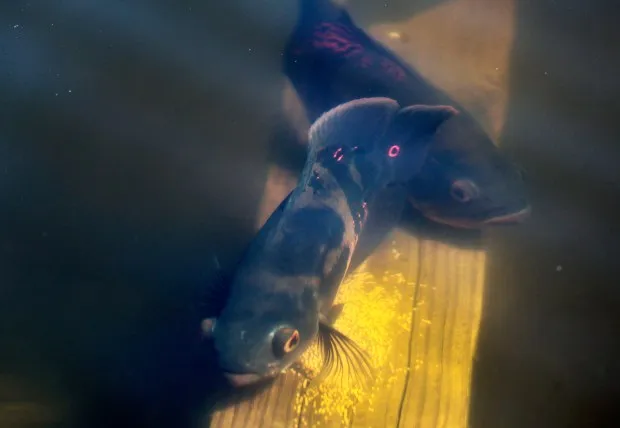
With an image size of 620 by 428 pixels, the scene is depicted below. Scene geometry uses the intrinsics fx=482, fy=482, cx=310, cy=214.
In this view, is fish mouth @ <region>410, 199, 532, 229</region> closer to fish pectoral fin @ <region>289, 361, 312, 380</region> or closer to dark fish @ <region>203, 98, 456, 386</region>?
dark fish @ <region>203, 98, 456, 386</region>

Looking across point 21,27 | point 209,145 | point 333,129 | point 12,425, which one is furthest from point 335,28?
point 12,425

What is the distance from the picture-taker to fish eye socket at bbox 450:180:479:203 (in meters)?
3.32

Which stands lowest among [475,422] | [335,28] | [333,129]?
[475,422]

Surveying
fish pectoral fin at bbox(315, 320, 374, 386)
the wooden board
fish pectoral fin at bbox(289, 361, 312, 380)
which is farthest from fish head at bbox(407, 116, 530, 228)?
fish pectoral fin at bbox(289, 361, 312, 380)

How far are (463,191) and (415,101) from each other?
2.49 ft

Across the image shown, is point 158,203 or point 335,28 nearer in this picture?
point 158,203

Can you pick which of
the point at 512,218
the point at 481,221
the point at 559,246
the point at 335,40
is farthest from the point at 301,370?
the point at 335,40

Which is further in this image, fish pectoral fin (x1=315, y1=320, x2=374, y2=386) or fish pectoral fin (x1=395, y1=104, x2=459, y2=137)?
fish pectoral fin (x1=395, y1=104, x2=459, y2=137)

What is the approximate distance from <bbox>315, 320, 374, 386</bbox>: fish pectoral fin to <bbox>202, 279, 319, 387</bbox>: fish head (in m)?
0.24

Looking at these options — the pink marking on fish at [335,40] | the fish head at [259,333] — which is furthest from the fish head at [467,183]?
the fish head at [259,333]

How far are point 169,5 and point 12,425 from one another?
3214mm

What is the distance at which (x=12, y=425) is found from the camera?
2770 mm

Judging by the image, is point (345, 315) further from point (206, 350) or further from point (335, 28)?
point (335, 28)

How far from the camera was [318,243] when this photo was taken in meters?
2.94
